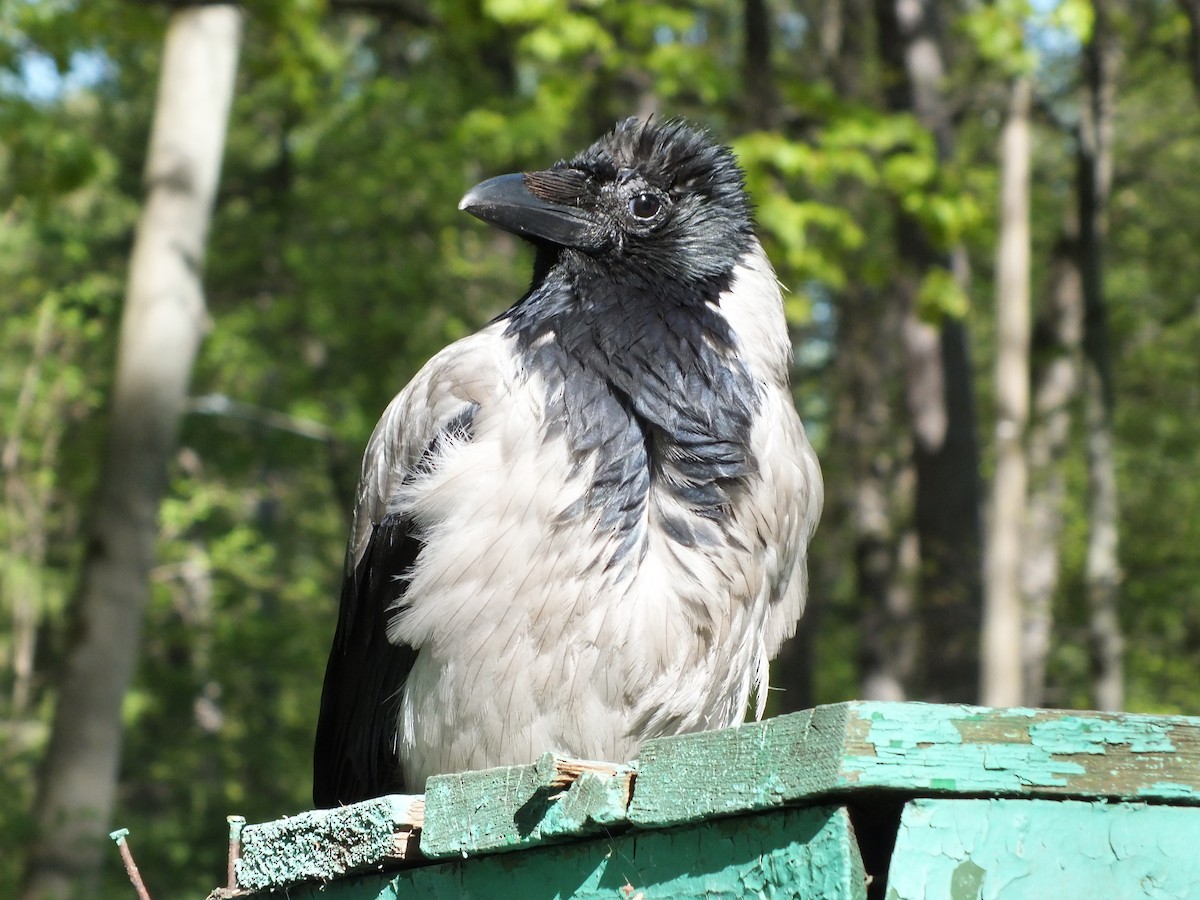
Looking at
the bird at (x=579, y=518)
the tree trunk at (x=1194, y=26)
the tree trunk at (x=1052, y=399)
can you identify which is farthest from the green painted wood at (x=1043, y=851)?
the tree trunk at (x=1052, y=399)

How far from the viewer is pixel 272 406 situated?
20.1m

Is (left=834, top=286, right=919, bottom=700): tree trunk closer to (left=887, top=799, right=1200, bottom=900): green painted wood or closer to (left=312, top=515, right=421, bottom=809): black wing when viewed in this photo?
(left=312, top=515, right=421, bottom=809): black wing

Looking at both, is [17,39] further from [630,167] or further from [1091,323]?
[1091,323]

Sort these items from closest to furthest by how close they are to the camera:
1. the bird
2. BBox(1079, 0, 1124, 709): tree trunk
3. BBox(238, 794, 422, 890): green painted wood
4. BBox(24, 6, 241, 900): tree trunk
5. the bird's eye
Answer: BBox(238, 794, 422, 890): green painted wood < the bird < the bird's eye < BBox(24, 6, 241, 900): tree trunk < BBox(1079, 0, 1124, 709): tree trunk

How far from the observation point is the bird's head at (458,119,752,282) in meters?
4.11

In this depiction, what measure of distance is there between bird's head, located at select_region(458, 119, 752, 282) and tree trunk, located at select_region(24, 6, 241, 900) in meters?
5.01

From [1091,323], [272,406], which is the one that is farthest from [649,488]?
[272,406]

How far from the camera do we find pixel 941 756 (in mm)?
1849

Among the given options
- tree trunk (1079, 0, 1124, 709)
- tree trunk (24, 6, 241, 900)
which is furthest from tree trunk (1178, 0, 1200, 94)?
tree trunk (24, 6, 241, 900)

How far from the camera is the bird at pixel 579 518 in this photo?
11.2 ft

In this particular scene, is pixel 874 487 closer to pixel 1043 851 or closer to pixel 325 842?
pixel 325 842

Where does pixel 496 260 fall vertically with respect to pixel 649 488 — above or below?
above

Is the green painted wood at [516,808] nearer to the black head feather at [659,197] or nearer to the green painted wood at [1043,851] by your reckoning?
the green painted wood at [1043,851]

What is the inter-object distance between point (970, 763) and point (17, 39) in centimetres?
934
